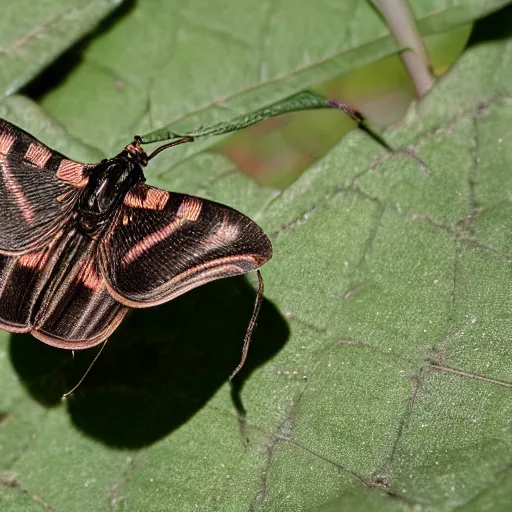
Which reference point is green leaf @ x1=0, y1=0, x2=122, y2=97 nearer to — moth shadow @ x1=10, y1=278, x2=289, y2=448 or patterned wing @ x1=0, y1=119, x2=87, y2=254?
patterned wing @ x1=0, y1=119, x2=87, y2=254

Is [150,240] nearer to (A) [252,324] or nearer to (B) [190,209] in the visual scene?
(B) [190,209]

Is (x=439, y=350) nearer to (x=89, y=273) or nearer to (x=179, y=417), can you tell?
(x=179, y=417)

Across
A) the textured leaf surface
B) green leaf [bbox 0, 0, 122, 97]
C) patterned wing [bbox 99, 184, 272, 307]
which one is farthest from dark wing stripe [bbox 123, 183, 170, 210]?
green leaf [bbox 0, 0, 122, 97]

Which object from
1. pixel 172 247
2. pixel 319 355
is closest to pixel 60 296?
pixel 172 247

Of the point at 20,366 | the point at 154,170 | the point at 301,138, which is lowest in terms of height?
the point at 301,138

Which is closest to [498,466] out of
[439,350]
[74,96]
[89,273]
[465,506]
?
[465,506]

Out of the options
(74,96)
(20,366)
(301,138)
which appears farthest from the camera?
(301,138)
